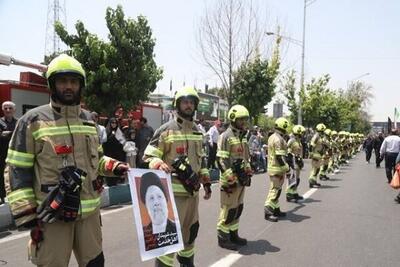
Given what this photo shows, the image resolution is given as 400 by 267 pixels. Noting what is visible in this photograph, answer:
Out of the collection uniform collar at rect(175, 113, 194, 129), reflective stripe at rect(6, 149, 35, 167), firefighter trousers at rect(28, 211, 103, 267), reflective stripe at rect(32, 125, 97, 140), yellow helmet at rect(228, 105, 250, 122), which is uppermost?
yellow helmet at rect(228, 105, 250, 122)

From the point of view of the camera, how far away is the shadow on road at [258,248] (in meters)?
6.66

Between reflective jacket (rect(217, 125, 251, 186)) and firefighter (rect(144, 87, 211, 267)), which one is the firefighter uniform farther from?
firefighter (rect(144, 87, 211, 267))

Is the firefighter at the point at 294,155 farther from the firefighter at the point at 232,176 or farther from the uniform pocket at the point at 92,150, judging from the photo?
the uniform pocket at the point at 92,150

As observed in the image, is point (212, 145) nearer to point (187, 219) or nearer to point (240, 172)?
point (240, 172)

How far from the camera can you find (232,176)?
262 inches

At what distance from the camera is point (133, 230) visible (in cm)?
777

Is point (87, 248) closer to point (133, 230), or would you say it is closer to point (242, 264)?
point (242, 264)

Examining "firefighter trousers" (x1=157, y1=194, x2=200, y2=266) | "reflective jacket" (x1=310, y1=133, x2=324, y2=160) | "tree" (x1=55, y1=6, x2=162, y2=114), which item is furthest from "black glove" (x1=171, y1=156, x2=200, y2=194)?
"tree" (x1=55, y1=6, x2=162, y2=114)

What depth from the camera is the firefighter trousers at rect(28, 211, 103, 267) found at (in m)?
3.35

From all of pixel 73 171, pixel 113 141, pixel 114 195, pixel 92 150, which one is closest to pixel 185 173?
pixel 92 150

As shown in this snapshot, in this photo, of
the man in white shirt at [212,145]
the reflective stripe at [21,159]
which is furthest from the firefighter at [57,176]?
the man in white shirt at [212,145]

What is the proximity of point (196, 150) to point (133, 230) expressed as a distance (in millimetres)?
3180

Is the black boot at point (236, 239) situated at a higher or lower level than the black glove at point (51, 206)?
lower

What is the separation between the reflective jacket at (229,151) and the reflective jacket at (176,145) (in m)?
1.65
